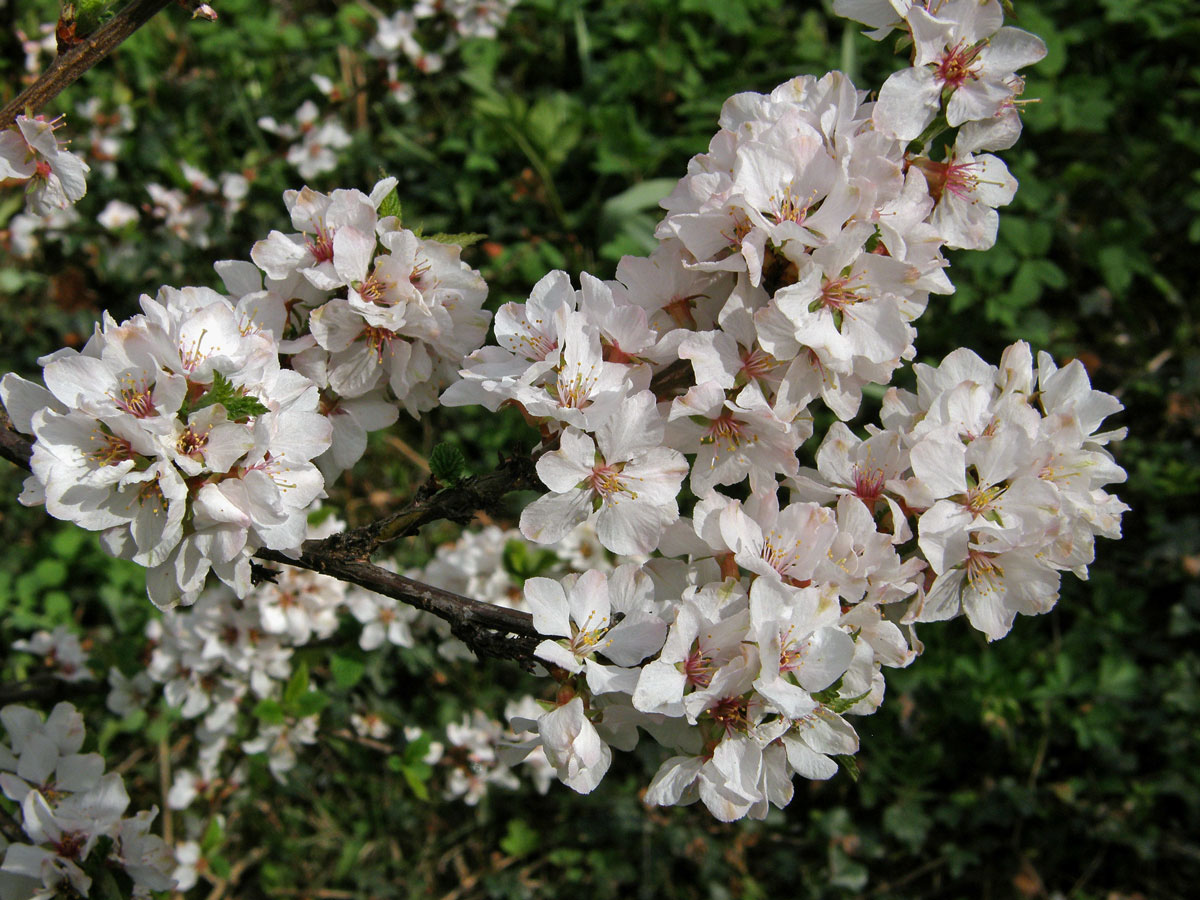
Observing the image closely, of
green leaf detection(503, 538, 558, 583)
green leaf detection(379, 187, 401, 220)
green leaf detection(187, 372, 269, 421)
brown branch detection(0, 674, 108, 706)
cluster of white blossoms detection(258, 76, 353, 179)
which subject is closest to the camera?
green leaf detection(187, 372, 269, 421)

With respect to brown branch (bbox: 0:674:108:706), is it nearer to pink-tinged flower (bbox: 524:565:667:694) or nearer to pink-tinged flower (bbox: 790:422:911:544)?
pink-tinged flower (bbox: 524:565:667:694)

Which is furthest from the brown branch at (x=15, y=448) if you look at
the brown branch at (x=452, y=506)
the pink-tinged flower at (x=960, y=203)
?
the pink-tinged flower at (x=960, y=203)

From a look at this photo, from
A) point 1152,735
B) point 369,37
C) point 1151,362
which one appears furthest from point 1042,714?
point 369,37

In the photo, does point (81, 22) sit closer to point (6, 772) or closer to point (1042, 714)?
point (6, 772)

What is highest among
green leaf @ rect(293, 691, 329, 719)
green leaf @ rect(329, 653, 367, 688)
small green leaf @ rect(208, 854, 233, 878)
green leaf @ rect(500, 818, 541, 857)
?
green leaf @ rect(293, 691, 329, 719)

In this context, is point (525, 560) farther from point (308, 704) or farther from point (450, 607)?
point (450, 607)

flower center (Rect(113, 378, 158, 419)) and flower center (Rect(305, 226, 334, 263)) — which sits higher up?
flower center (Rect(113, 378, 158, 419))

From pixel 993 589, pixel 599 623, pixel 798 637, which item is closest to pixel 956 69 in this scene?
pixel 993 589

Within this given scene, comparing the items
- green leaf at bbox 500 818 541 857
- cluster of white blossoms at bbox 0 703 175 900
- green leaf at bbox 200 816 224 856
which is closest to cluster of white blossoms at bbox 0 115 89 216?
cluster of white blossoms at bbox 0 703 175 900
